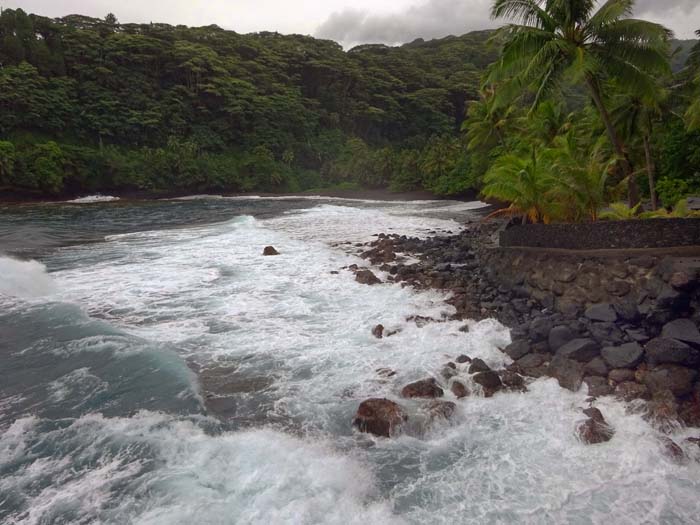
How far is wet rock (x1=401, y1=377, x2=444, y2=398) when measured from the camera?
21.2 ft

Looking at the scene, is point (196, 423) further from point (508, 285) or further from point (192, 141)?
point (192, 141)

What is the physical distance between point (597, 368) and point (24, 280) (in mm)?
14760

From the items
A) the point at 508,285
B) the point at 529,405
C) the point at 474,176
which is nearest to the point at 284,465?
the point at 529,405

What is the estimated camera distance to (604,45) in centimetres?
1150

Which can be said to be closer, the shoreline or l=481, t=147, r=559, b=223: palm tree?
l=481, t=147, r=559, b=223: palm tree

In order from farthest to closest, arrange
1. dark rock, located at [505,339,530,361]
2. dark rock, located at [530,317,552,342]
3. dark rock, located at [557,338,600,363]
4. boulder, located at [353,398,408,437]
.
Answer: dark rock, located at [530,317,552,342] < dark rock, located at [505,339,530,361] < dark rock, located at [557,338,600,363] < boulder, located at [353,398,408,437]

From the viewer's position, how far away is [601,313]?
7.65m

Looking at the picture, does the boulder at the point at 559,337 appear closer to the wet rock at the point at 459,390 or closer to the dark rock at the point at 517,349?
the dark rock at the point at 517,349

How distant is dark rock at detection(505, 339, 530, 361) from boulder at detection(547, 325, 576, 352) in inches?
16.0

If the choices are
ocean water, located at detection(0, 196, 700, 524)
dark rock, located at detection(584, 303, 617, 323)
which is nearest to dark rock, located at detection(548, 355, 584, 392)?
ocean water, located at detection(0, 196, 700, 524)

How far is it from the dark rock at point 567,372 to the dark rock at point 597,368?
0.10 metres

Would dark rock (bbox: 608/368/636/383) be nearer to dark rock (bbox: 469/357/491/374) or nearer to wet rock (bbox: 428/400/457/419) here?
dark rock (bbox: 469/357/491/374)

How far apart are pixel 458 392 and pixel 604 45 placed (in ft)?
35.0

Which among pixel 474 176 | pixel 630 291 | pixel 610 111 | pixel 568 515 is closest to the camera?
pixel 568 515
